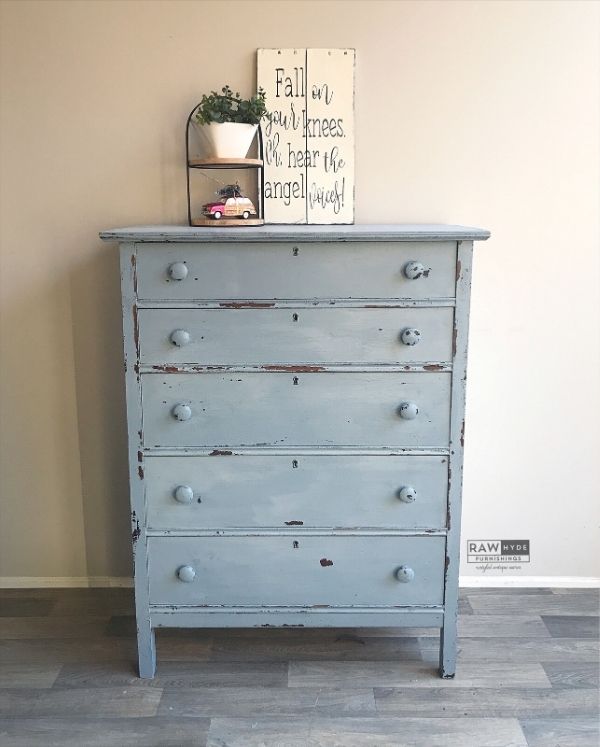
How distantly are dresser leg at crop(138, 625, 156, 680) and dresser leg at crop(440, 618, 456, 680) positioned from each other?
88 centimetres

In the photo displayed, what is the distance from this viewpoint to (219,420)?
6.66 ft

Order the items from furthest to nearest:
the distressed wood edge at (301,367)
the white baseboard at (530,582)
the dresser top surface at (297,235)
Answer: the white baseboard at (530,582) → the distressed wood edge at (301,367) → the dresser top surface at (297,235)

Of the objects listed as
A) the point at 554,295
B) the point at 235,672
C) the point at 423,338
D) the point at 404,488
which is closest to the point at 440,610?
the point at 404,488

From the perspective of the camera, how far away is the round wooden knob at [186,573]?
2084mm

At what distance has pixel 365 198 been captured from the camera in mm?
2412

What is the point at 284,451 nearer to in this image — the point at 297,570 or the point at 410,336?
the point at 297,570

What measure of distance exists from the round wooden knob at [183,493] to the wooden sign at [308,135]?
0.95 metres

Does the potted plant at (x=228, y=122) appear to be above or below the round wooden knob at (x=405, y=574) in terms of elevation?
above

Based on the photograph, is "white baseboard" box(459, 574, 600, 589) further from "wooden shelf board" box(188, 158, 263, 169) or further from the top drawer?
"wooden shelf board" box(188, 158, 263, 169)

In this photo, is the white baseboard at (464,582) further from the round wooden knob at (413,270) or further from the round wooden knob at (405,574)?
the round wooden knob at (413,270)

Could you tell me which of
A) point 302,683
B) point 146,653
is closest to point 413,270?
point 302,683

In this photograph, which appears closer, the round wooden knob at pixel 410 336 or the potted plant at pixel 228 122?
the round wooden knob at pixel 410 336

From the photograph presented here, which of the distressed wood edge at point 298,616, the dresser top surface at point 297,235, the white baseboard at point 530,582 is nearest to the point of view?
the dresser top surface at point 297,235

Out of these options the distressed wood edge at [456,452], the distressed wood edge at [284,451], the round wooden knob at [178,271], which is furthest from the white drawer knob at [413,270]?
the round wooden knob at [178,271]
